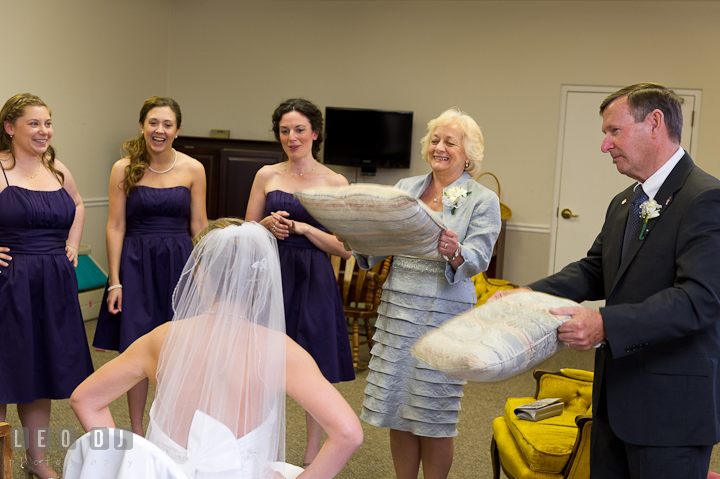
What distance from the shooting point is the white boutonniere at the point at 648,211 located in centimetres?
158

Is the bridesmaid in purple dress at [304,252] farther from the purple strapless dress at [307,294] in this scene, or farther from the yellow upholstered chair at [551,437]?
the yellow upholstered chair at [551,437]

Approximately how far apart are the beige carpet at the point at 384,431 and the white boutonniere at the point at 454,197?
4.69 feet

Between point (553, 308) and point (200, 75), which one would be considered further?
point (200, 75)

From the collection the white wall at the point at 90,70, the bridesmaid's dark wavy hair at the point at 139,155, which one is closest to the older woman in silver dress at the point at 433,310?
the bridesmaid's dark wavy hair at the point at 139,155

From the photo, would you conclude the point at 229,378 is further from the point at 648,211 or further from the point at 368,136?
the point at 368,136

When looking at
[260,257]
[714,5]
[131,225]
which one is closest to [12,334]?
[131,225]

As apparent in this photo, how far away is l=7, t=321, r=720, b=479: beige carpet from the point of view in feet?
10.0

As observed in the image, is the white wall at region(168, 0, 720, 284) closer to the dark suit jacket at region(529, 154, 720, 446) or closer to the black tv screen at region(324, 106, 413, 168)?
the black tv screen at region(324, 106, 413, 168)

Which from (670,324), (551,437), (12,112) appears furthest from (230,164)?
(670,324)

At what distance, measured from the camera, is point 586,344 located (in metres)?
1.50

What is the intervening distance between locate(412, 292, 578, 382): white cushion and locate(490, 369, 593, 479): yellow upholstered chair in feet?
2.64

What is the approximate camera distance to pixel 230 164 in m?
6.42

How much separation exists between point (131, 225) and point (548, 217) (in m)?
4.82

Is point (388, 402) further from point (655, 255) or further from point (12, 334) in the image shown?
point (12, 334)
